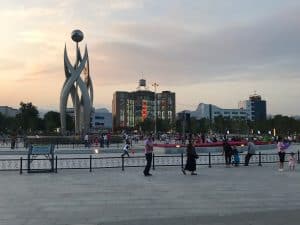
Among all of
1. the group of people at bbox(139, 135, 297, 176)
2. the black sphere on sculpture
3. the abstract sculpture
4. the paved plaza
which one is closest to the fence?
the group of people at bbox(139, 135, 297, 176)

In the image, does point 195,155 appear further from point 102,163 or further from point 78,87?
point 78,87

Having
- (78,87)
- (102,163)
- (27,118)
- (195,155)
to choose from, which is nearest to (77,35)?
(78,87)

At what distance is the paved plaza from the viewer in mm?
10461

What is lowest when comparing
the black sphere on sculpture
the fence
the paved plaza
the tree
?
the paved plaza

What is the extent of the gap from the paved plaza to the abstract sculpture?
45213mm

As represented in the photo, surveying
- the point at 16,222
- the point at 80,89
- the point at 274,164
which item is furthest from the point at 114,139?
the point at 16,222

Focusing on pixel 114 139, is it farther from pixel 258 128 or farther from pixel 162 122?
pixel 162 122

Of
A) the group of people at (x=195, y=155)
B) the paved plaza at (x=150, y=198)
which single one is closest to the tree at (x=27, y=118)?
the group of people at (x=195, y=155)

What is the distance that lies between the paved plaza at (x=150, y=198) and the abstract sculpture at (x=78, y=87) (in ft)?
148

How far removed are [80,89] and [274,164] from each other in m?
43.8

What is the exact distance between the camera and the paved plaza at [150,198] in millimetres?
10461

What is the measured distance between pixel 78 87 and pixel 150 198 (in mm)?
54749

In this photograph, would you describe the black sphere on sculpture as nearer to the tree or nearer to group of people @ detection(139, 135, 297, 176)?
group of people @ detection(139, 135, 297, 176)

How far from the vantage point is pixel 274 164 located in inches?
1021
